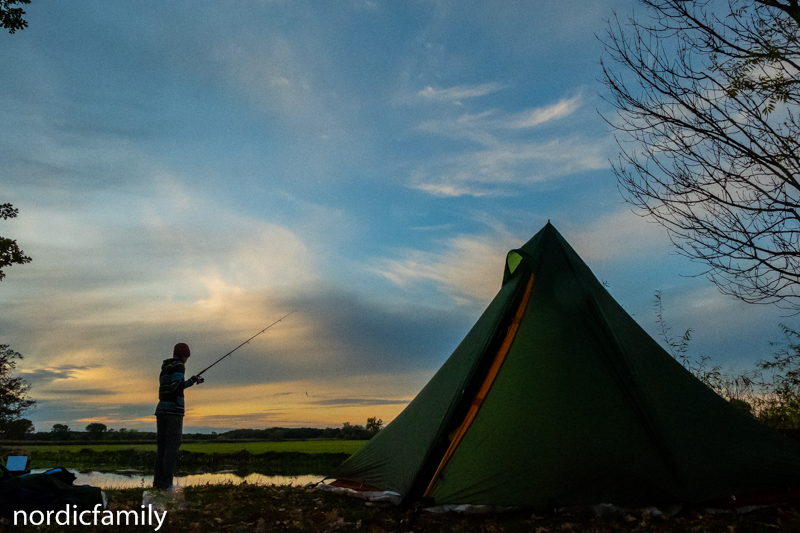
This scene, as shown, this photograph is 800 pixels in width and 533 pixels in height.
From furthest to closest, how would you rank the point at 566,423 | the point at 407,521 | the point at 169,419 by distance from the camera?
the point at 169,419, the point at 566,423, the point at 407,521

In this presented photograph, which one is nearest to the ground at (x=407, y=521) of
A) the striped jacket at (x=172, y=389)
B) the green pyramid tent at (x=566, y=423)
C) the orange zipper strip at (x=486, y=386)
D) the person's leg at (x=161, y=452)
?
the green pyramid tent at (x=566, y=423)

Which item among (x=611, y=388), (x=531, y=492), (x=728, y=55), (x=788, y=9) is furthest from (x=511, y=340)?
(x=788, y=9)

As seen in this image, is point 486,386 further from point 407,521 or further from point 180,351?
point 180,351

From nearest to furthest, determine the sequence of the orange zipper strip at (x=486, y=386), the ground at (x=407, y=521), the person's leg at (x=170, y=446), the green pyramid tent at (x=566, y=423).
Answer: the ground at (x=407, y=521), the green pyramid tent at (x=566, y=423), the orange zipper strip at (x=486, y=386), the person's leg at (x=170, y=446)

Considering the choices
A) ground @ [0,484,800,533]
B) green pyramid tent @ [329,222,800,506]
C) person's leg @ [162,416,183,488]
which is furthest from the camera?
person's leg @ [162,416,183,488]

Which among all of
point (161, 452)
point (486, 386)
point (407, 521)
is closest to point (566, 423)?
point (486, 386)

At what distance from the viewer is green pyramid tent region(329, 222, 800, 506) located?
17.9ft

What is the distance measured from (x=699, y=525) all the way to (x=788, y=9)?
6956 millimetres

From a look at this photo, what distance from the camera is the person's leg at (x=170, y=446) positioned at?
6.86m

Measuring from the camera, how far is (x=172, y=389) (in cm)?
687

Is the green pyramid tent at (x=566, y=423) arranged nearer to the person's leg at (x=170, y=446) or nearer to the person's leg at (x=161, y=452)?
the person's leg at (x=170, y=446)

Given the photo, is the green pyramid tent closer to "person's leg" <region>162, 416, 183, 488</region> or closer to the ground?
the ground

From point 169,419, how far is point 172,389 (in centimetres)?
41

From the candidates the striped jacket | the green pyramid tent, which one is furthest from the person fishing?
the green pyramid tent
